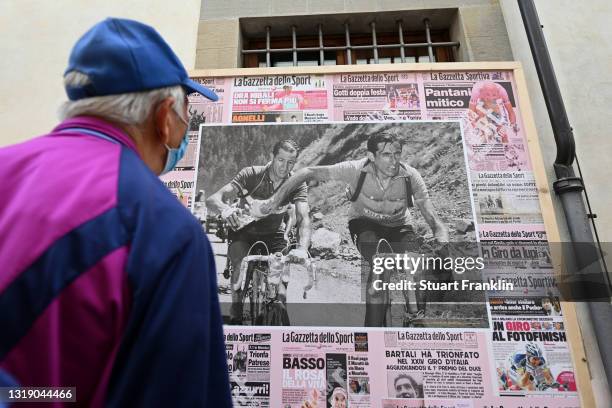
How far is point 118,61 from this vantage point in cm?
80

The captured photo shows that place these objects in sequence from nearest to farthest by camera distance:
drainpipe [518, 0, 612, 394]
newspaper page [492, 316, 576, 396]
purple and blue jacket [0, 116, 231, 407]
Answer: purple and blue jacket [0, 116, 231, 407], newspaper page [492, 316, 576, 396], drainpipe [518, 0, 612, 394]

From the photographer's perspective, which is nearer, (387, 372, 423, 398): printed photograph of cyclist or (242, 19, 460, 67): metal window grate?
(387, 372, 423, 398): printed photograph of cyclist

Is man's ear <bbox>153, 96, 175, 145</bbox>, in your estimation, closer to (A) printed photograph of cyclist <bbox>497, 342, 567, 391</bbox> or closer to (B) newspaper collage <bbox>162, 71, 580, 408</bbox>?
(B) newspaper collage <bbox>162, 71, 580, 408</bbox>

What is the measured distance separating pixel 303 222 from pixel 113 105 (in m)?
1.33

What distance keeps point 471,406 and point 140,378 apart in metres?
1.62

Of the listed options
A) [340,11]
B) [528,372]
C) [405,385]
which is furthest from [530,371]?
[340,11]

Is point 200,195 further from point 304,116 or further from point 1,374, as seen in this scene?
point 1,374

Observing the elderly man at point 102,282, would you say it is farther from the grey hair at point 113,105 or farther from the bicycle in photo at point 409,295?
the bicycle in photo at point 409,295

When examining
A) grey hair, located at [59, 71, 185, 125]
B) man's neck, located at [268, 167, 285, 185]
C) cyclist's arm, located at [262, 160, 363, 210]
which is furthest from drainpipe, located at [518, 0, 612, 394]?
grey hair, located at [59, 71, 185, 125]

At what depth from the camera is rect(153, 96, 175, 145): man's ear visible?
866mm

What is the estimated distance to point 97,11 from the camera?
2.76 m

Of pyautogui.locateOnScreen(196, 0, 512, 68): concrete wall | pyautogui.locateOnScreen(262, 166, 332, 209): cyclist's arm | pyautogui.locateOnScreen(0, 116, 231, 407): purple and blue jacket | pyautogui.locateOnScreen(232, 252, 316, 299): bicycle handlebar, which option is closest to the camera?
pyautogui.locateOnScreen(0, 116, 231, 407): purple and blue jacket

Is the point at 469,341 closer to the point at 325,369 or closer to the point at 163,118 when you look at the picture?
the point at 325,369

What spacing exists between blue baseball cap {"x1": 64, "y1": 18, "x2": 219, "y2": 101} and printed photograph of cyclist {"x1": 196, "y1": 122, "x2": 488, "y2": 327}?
49.4 inches
